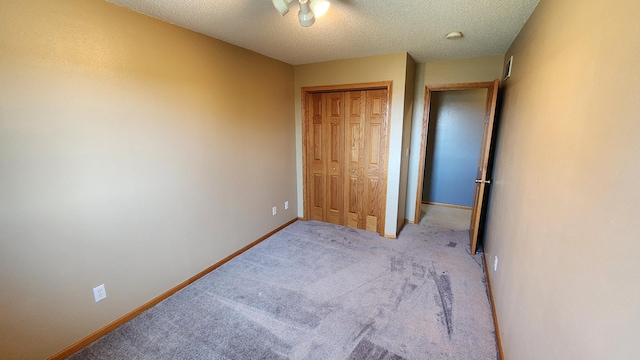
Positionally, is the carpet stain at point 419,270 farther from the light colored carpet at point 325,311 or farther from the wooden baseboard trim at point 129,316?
the wooden baseboard trim at point 129,316

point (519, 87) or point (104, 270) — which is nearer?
point (104, 270)

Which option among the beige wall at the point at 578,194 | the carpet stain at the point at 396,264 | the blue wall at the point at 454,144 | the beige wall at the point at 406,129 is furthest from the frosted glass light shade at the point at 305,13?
the blue wall at the point at 454,144

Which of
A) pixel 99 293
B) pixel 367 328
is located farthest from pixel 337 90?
pixel 99 293

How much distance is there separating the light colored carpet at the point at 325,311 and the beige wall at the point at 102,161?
340 mm

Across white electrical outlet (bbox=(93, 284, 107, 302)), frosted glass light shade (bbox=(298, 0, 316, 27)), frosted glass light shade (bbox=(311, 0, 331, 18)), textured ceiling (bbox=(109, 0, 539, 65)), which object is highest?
textured ceiling (bbox=(109, 0, 539, 65))

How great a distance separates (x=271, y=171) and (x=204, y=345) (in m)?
2.12

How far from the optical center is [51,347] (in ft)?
5.38

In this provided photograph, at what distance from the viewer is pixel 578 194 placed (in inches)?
36.4

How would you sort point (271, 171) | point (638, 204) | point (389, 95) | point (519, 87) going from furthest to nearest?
point (271, 171) < point (389, 95) < point (519, 87) < point (638, 204)

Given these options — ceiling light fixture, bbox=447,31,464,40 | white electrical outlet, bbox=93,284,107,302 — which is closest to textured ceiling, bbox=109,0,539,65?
ceiling light fixture, bbox=447,31,464,40

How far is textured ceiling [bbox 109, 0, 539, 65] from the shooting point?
1799 millimetres

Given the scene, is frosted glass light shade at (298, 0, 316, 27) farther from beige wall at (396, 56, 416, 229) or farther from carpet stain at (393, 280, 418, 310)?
carpet stain at (393, 280, 418, 310)

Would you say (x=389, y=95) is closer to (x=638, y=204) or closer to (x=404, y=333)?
(x=404, y=333)

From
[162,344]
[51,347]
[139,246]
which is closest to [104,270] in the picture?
[139,246]
